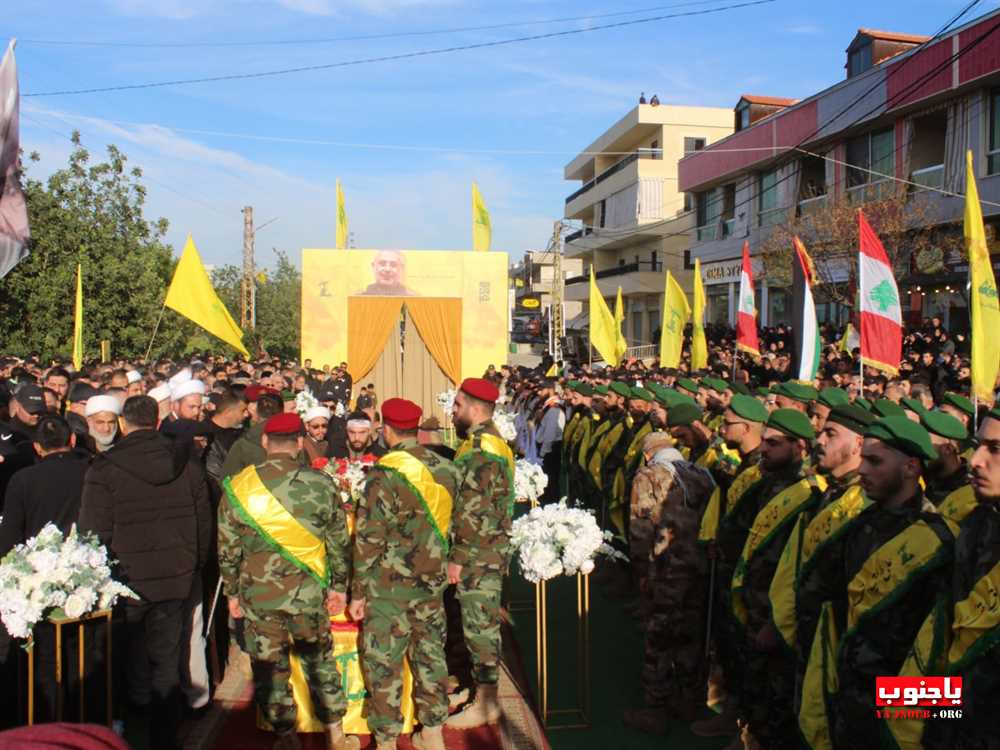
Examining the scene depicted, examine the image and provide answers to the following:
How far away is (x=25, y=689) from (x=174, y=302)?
7.85 meters

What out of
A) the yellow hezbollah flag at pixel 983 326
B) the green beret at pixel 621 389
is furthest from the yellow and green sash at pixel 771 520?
the green beret at pixel 621 389

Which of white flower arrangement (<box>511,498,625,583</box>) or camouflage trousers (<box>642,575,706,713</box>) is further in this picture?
camouflage trousers (<box>642,575,706,713</box>)

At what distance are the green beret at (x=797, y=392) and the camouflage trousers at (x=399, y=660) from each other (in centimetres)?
349

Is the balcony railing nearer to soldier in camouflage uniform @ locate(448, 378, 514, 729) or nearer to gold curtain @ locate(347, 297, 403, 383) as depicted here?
gold curtain @ locate(347, 297, 403, 383)

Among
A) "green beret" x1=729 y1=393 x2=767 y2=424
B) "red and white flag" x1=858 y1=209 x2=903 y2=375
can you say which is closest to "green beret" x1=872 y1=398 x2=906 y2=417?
"green beret" x1=729 y1=393 x2=767 y2=424

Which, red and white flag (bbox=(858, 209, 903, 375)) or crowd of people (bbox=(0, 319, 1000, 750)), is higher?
red and white flag (bbox=(858, 209, 903, 375))

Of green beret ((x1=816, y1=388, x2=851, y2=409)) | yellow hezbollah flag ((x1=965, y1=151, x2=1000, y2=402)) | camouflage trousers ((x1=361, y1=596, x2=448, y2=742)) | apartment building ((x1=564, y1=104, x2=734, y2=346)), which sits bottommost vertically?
camouflage trousers ((x1=361, y1=596, x2=448, y2=742))

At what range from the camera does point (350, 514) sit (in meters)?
5.76

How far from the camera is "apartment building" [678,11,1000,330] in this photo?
59.3 ft

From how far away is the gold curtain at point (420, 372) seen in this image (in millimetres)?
24380

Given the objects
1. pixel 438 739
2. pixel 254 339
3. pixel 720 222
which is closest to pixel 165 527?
pixel 438 739

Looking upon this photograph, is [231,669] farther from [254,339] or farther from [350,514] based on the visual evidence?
[254,339]

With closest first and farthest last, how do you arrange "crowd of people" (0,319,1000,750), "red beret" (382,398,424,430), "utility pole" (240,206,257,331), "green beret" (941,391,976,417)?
"crowd of people" (0,319,1000,750) < "red beret" (382,398,424,430) < "green beret" (941,391,976,417) < "utility pole" (240,206,257,331)

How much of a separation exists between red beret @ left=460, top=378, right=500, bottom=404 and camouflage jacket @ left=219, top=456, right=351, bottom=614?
1315 mm
